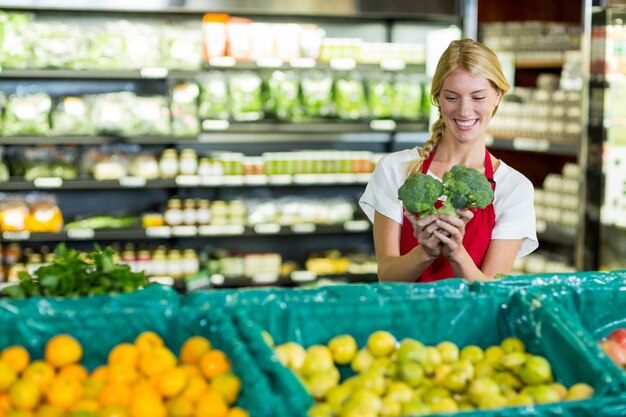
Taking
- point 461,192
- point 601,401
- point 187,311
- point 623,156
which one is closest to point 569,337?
point 601,401

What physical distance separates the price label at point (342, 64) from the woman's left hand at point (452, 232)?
136 inches

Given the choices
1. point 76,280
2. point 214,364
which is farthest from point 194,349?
point 76,280

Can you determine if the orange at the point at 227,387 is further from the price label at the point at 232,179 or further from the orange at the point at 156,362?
the price label at the point at 232,179

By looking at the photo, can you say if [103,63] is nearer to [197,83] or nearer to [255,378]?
[197,83]

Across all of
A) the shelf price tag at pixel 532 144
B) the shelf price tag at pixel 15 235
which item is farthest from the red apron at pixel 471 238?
the shelf price tag at pixel 15 235

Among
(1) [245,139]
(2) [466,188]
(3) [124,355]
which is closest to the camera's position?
(3) [124,355]

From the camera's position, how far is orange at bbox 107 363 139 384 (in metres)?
1.93

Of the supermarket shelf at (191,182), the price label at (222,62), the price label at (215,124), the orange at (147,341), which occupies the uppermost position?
the price label at (222,62)

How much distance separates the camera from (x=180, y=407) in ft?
6.06

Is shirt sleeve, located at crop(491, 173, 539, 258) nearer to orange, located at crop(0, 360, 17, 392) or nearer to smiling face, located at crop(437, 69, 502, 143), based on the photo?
smiling face, located at crop(437, 69, 502, 143)

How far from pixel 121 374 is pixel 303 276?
417 cm

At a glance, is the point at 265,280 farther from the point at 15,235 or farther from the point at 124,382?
the point at 124,382

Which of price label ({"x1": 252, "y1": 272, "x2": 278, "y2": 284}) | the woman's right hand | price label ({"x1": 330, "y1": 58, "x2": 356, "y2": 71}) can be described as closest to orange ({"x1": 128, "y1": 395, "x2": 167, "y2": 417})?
the woman's right hand

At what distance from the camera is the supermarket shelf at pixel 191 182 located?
5.61 m
